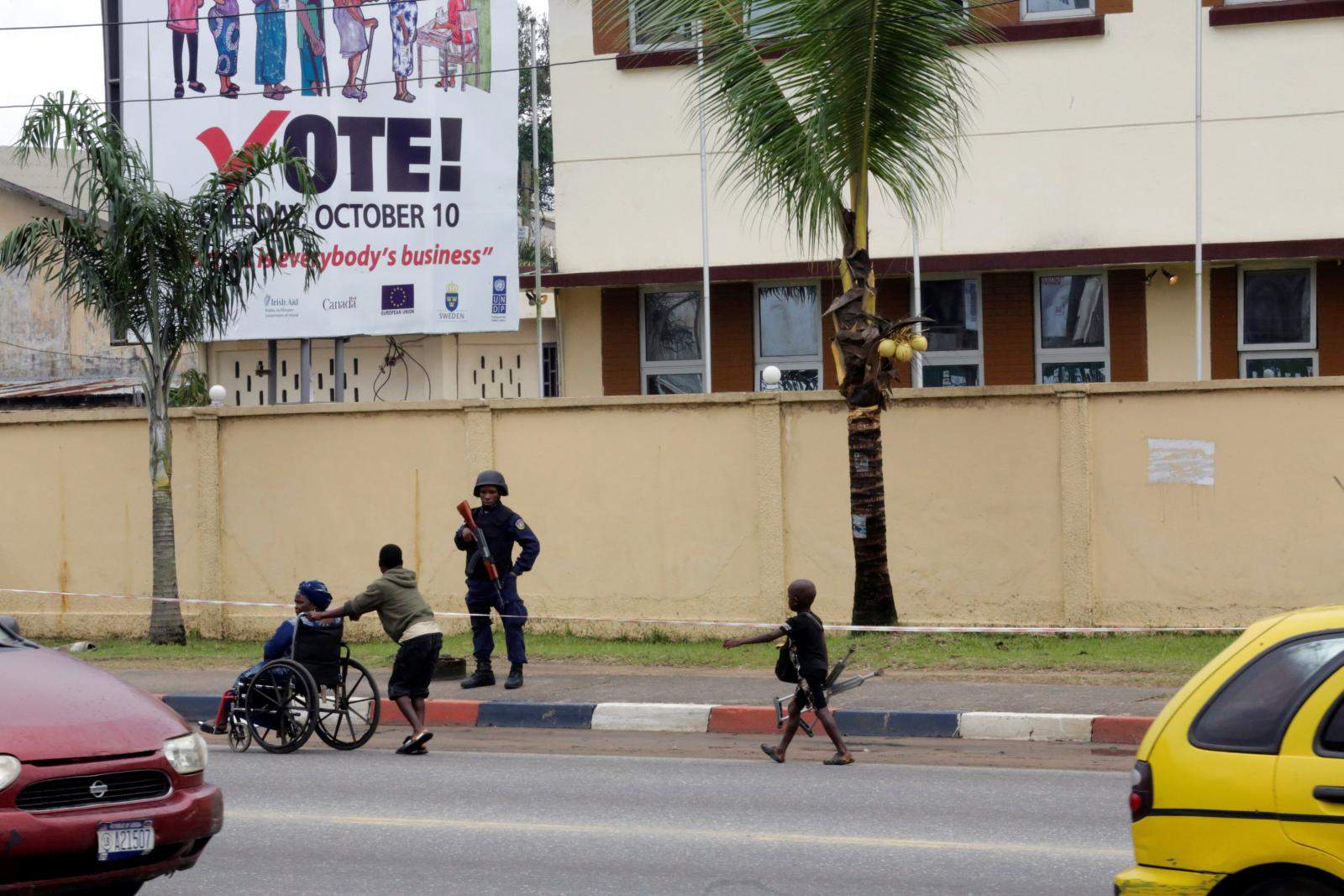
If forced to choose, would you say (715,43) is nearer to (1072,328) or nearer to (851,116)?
(851,116)

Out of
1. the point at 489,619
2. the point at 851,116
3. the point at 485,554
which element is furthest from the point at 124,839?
the point at 851,116

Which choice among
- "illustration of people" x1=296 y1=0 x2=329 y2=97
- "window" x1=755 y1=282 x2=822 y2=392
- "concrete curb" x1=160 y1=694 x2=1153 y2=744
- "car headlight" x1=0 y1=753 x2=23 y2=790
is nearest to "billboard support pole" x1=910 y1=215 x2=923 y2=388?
"window" x1=755 y1=282 x2=822 y2=392

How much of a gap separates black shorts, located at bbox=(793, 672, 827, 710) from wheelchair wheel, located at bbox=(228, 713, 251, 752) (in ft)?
13.1

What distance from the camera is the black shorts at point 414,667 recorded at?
11.3 meters

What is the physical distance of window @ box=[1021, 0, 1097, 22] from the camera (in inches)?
784

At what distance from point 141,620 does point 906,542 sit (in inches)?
346

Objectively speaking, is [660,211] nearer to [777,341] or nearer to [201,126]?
[777,341]

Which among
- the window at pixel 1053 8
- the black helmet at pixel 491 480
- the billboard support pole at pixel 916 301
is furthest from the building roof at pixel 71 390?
the window at pixel 1053 8

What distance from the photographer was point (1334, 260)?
63.9ft

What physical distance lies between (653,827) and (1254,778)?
411cm

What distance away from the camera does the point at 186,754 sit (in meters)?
6.59

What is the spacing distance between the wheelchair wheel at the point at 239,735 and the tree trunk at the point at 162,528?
251 inches

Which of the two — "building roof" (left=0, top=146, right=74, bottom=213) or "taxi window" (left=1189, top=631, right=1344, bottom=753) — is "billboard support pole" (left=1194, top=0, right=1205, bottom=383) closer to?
"taxi window" (left=1189, top=631, right=1344, bottom=753)

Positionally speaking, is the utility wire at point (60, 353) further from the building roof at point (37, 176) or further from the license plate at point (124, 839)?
the license plate at point (124, 839)
